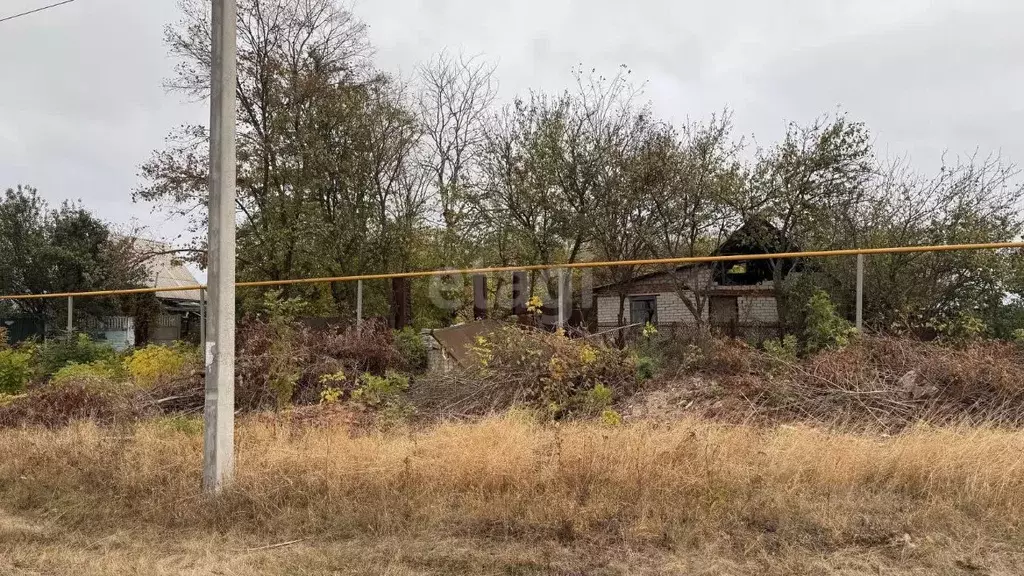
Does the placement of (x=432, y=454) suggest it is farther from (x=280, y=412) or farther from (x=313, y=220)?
(x=313, y=220)

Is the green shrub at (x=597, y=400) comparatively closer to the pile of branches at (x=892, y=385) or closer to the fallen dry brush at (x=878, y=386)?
the fallen dry brush at (x=878, y=386)

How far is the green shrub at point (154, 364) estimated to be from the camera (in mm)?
9016

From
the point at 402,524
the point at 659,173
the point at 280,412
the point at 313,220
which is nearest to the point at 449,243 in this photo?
the point at 313,220

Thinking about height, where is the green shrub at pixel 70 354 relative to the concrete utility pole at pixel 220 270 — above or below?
below

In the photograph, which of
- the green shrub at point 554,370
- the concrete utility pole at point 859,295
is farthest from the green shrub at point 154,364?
the concrete utility pole at point 859,295

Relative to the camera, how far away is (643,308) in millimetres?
10406

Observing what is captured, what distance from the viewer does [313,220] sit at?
1411 cm

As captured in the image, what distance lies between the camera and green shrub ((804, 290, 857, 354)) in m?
7.12

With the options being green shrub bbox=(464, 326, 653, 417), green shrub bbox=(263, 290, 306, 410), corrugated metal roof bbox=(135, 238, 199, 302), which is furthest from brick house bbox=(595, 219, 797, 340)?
corrugated metal roof bbox=(135, 238, 199, 302)

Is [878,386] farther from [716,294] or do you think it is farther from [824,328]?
[716,294]

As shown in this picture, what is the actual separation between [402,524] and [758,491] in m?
2.27

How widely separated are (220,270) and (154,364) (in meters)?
6.20

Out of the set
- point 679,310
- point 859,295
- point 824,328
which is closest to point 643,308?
point 679,310

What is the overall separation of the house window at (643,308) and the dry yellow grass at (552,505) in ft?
15.9
